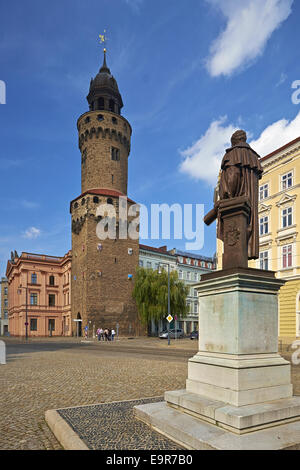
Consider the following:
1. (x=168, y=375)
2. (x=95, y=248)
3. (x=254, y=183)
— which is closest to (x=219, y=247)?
(x=95, y=248)

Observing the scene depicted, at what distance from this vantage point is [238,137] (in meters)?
5.99

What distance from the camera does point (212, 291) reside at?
17.4 feet

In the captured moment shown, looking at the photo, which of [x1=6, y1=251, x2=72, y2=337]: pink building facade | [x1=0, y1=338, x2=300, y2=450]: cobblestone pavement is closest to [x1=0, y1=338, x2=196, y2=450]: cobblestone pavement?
[x1=0, y1=338, x2=300, y2=450]: cobblestone pavement

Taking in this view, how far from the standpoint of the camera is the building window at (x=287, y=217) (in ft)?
87.6

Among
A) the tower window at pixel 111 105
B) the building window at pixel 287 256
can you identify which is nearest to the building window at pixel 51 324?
the tower window at pixel 111 105

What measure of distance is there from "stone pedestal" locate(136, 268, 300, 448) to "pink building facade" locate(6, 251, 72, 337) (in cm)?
5275

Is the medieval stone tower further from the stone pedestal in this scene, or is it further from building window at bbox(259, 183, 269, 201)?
the stone pedestal

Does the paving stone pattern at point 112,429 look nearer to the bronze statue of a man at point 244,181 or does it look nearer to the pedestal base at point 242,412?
the pedestal base at point 242,412

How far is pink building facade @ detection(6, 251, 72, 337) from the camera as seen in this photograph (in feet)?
190

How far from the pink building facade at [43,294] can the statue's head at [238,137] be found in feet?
173

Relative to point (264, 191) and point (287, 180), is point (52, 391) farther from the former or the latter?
point (264, 191)

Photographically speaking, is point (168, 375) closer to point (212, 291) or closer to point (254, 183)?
point (212, 291)

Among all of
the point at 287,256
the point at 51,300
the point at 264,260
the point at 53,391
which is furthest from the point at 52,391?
the point at 51,300
